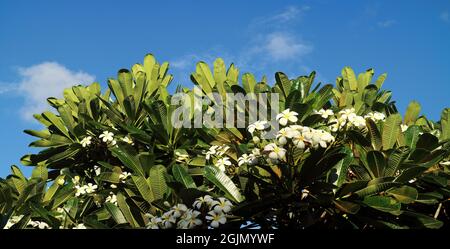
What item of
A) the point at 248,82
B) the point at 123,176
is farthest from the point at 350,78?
the point at 123,176

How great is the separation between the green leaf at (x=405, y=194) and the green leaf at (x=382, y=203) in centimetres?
21

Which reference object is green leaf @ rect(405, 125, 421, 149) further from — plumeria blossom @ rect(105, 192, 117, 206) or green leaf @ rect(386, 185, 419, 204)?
plumeria blossom @ rect(105, 192, 117, 206)

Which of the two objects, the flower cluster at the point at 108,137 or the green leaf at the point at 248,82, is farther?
the flower cluster at the point at 108,137

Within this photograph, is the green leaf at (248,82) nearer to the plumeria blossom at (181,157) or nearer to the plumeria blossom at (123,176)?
the plumeria blossom at (181,157)

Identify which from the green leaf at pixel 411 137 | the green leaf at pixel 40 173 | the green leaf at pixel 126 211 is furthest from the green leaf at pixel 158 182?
the green leaf at pixel 40 173

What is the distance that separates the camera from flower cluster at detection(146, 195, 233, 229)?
3232 millimetres

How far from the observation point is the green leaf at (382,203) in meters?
3.29

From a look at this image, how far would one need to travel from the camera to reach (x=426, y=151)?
361 cm

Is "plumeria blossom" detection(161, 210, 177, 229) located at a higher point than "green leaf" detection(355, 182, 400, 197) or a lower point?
lower

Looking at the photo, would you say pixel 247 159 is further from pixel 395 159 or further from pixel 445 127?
pixel 445 127

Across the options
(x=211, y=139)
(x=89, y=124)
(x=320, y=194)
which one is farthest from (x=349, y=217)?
(x=89, y=124)

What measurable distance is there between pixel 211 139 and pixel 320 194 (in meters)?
1.47

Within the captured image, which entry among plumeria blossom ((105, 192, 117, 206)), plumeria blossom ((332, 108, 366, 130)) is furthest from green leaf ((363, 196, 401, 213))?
plumeria blossom ((105, 192, 117, 206))

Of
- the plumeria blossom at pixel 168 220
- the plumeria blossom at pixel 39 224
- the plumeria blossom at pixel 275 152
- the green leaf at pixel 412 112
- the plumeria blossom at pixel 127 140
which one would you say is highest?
the green leaf at pixel 412 112
